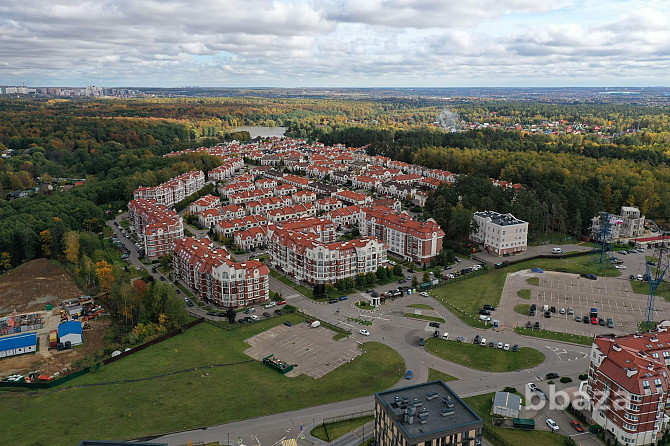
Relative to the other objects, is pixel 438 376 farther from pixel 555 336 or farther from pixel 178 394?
pixel 178 394

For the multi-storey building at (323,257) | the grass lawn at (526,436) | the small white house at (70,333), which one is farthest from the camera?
the multi-storey building at (323,257)

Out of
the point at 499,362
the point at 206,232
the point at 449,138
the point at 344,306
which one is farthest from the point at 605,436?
the point at 449,138

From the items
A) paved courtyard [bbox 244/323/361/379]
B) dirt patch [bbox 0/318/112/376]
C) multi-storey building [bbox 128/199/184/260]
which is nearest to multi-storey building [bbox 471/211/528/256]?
paved courtyard [bbox 244/323/361/379]

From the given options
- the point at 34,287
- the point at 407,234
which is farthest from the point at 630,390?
the point at 34,287

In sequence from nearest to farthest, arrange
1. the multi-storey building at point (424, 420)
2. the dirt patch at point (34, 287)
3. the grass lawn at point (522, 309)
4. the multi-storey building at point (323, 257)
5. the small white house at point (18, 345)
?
the multi-storey building at point (424, 420)
the small white house at point (18, 345)
the grass lawn at point (522, 309)
the dirt patch at point (34, 287)
the multi-storey building at point (323, 257)

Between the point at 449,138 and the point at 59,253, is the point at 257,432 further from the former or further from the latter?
the point at 449,138

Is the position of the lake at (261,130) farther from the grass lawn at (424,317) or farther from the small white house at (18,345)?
the small white house at (18,345)

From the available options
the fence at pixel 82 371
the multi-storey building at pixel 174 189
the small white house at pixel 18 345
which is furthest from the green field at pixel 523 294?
the multi-storey building at pixel 174 189
